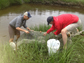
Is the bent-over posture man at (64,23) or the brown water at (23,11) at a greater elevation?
the bent-over posture man at (64,23)

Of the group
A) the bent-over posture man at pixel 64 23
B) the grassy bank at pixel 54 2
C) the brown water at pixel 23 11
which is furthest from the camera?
the grassy bank at pixel 54 2

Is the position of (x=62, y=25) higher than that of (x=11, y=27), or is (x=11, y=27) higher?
(x=62, y=25)

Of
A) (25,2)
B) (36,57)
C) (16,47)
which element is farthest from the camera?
(25,2)

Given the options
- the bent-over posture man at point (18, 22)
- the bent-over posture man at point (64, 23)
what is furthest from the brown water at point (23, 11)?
the bent-over posture man at point (64, 23)

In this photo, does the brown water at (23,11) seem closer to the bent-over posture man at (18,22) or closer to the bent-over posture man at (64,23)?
the bent-over posture man at (18,22)

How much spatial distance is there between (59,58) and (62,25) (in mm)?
1083

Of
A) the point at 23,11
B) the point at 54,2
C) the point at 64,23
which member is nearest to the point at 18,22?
the point at 64,23

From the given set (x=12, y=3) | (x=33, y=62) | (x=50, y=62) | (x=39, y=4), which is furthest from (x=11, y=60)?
(x=39, y=4)

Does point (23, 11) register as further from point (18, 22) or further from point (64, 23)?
point (64, 23)

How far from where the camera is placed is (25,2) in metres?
11.4

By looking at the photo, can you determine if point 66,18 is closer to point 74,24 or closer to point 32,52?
point 74,24

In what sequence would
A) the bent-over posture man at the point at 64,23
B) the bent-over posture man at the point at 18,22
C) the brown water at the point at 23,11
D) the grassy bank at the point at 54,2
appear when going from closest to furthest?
the bent-over posture man at the point at 64,23 → the bent-over posture man at the point at 18,22 → the brown water at the point at 23,11 → the grassy bank at the point at 54,2

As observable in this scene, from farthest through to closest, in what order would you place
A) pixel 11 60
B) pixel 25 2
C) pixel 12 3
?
pixel 25 2, pixel 12 3, pixel 11 60

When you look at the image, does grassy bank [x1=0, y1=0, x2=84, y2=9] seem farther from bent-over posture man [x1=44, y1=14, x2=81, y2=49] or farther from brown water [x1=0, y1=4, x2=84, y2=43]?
bent-over posture man [x1=44, y1=14, x2=81, y2=49]
